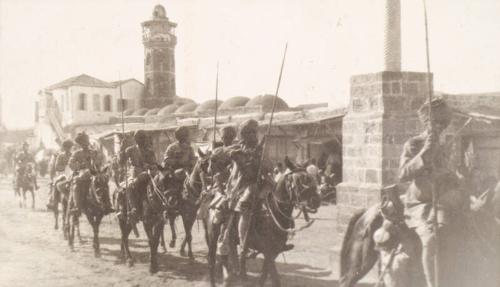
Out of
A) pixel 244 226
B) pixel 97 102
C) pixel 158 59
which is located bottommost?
pixel 244 226

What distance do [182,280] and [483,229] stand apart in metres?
4.93

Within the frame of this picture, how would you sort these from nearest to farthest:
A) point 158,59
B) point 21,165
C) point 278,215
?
point 278,215 → point 21,165 → point 158,59

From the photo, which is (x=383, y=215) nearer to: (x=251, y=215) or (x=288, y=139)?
(x=251, y=215)

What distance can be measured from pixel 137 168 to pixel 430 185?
226 inches

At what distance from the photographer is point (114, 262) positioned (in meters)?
9.93

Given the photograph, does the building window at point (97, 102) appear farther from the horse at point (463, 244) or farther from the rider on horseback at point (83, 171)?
the horse at point (463, 244)

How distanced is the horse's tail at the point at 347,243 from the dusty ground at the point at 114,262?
1.75m

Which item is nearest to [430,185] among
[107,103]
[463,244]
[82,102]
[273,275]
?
[463,244]

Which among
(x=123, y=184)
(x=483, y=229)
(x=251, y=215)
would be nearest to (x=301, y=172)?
(x=251, y=215)

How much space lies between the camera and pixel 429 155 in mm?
5234

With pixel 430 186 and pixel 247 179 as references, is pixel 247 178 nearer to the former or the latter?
pixel 247 179

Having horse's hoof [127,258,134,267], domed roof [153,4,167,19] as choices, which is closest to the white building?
domed roof [153,4,167,19]

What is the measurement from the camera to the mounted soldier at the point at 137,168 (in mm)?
9422

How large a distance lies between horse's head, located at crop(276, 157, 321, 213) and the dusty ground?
6.16 ft
